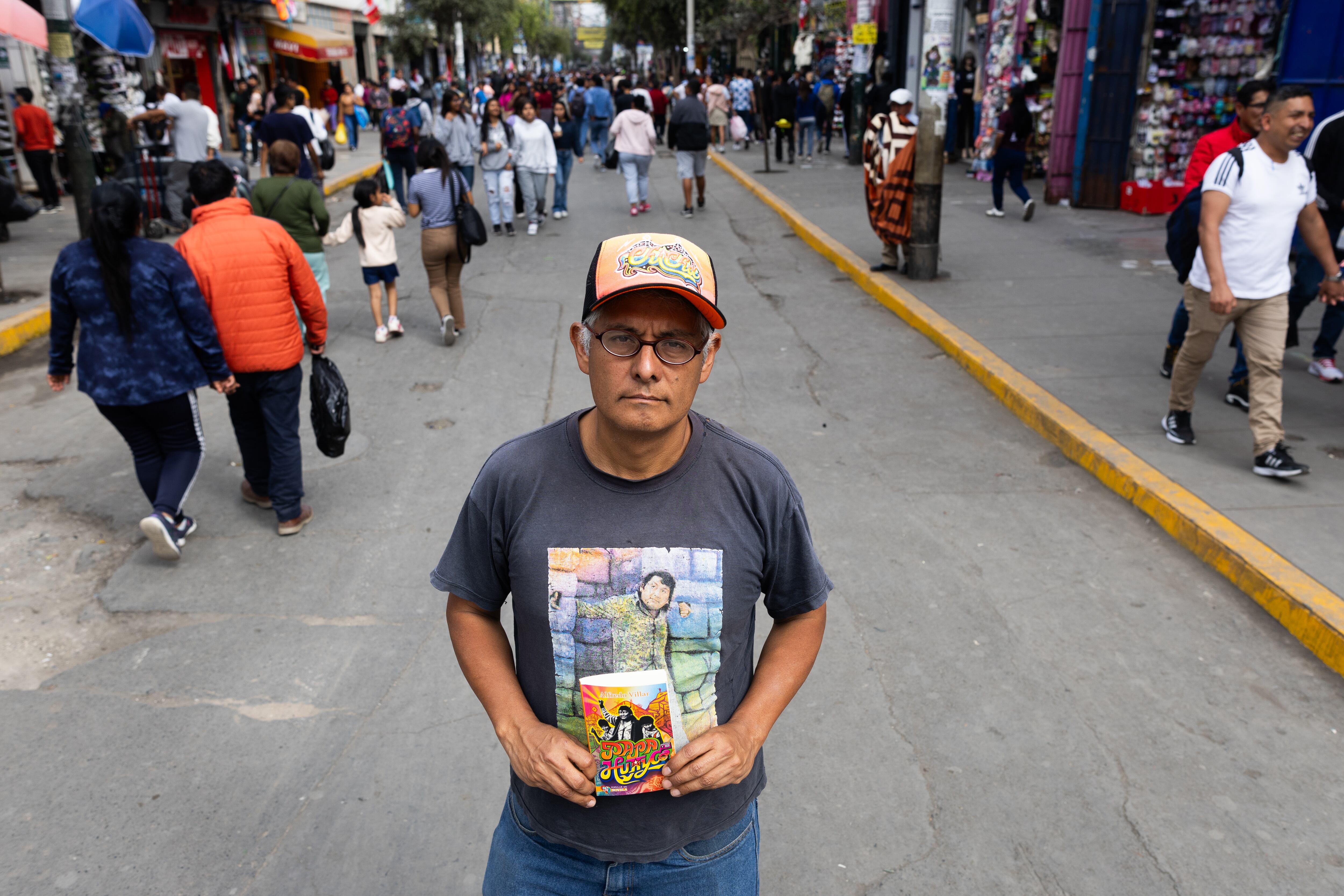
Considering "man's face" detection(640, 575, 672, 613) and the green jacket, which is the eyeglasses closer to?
"man's face" detection(640, 575, 672, 613)

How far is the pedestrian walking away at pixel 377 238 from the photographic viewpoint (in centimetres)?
836

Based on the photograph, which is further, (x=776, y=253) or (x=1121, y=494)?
(x=776, y=253)

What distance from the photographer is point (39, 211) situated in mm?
15633

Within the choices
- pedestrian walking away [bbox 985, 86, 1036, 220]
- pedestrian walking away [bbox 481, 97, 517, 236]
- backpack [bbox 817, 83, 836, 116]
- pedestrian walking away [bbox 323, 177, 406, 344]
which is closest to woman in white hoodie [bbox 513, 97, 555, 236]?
pedestrian walking away [bbox 481, 97, 517, 236]

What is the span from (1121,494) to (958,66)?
53.3 feet

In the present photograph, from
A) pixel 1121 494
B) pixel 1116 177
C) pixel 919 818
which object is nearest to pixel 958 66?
pixel 1116 177

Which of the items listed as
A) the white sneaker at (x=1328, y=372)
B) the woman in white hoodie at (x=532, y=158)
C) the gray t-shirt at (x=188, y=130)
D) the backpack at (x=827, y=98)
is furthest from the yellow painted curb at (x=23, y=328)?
the backpack at (x=827, y=98)

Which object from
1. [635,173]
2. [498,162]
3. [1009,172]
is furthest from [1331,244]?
[635,173]

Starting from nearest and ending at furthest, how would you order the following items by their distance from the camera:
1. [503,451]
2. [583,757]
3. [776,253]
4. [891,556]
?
[583,757], [503,451], [891,556], [776,253]

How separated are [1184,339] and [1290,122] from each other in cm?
181

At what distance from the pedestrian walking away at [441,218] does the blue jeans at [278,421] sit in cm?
333

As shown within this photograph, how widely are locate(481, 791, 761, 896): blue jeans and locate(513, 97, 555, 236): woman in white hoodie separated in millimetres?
11889

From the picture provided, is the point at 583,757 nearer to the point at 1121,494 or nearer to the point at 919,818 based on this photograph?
the point at 919,818

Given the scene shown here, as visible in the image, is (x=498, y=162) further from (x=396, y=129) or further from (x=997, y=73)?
(x=997, y=73)
